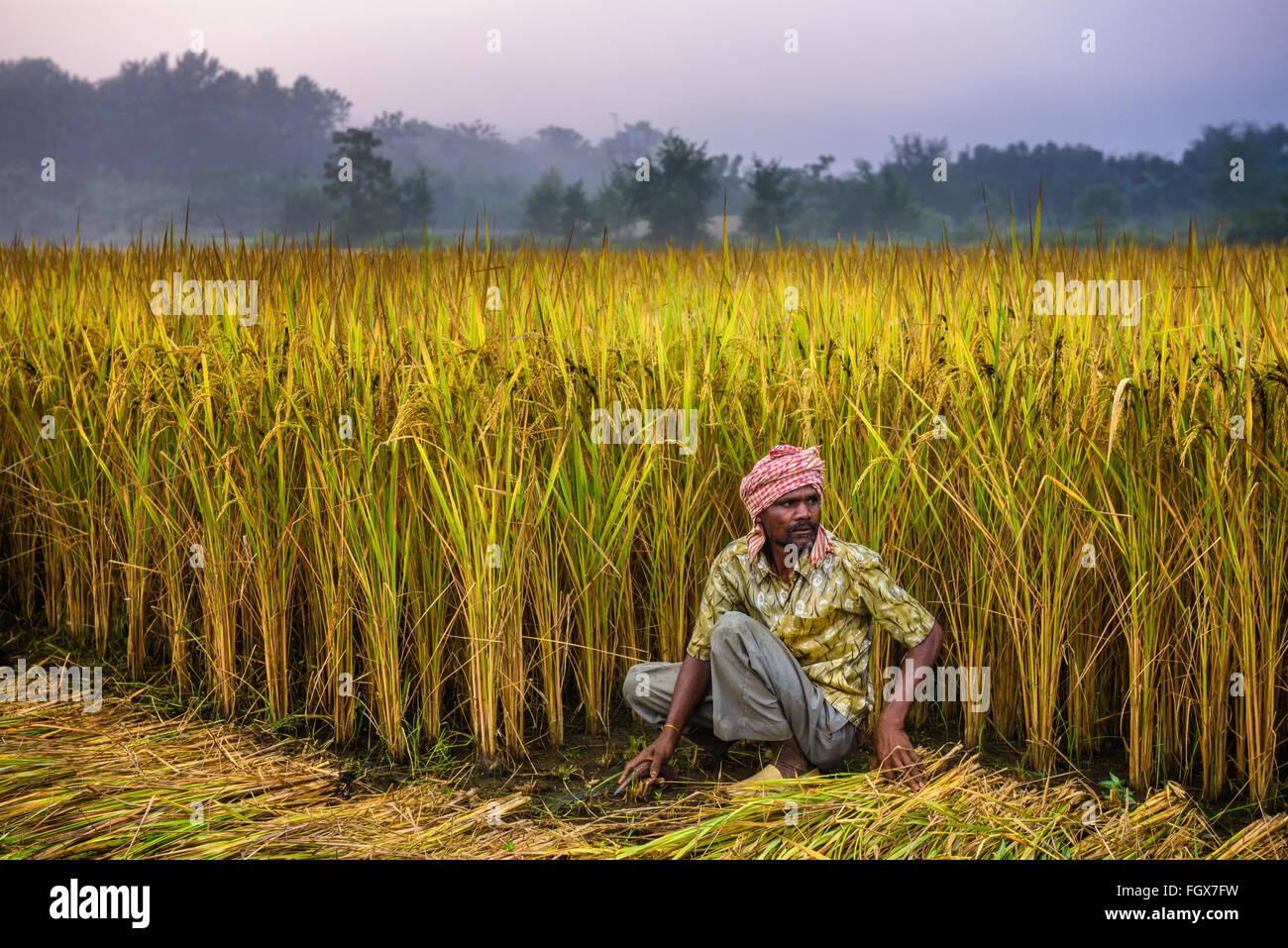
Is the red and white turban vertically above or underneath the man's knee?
above

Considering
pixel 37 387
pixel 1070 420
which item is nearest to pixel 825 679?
pixel 1070 420

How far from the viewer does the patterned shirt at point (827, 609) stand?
8.23ft


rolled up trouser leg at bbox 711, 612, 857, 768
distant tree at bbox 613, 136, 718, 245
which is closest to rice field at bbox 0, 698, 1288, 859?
rolled up trouser leg at bbox 711, 612, 857, 768

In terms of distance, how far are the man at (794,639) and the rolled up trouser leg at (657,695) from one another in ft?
0.17

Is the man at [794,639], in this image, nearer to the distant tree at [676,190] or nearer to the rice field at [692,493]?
the rice field at [692,493]

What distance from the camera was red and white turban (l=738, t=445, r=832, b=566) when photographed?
2373mm

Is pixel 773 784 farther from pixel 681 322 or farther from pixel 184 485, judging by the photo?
pixel 184 485

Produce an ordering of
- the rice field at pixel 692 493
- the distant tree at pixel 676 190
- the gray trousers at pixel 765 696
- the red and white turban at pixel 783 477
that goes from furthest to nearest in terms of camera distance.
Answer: the distant tree at pixel 676 190, the rice field at pixel 692 493, the gray trousers at pixel 765 696, the red and white turban at pixel 783 477

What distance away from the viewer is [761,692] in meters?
2.51

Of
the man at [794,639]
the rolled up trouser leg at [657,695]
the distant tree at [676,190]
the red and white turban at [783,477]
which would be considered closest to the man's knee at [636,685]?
the rolled up trouser leg at [657,695]

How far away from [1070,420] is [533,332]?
1.56 metres

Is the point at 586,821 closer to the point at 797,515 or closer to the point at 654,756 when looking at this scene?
the point at 654,756

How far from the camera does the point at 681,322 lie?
328cm

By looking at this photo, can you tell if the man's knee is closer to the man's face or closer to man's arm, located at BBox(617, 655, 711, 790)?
man's arm, located at BBox(617, 655, 711, 790)
